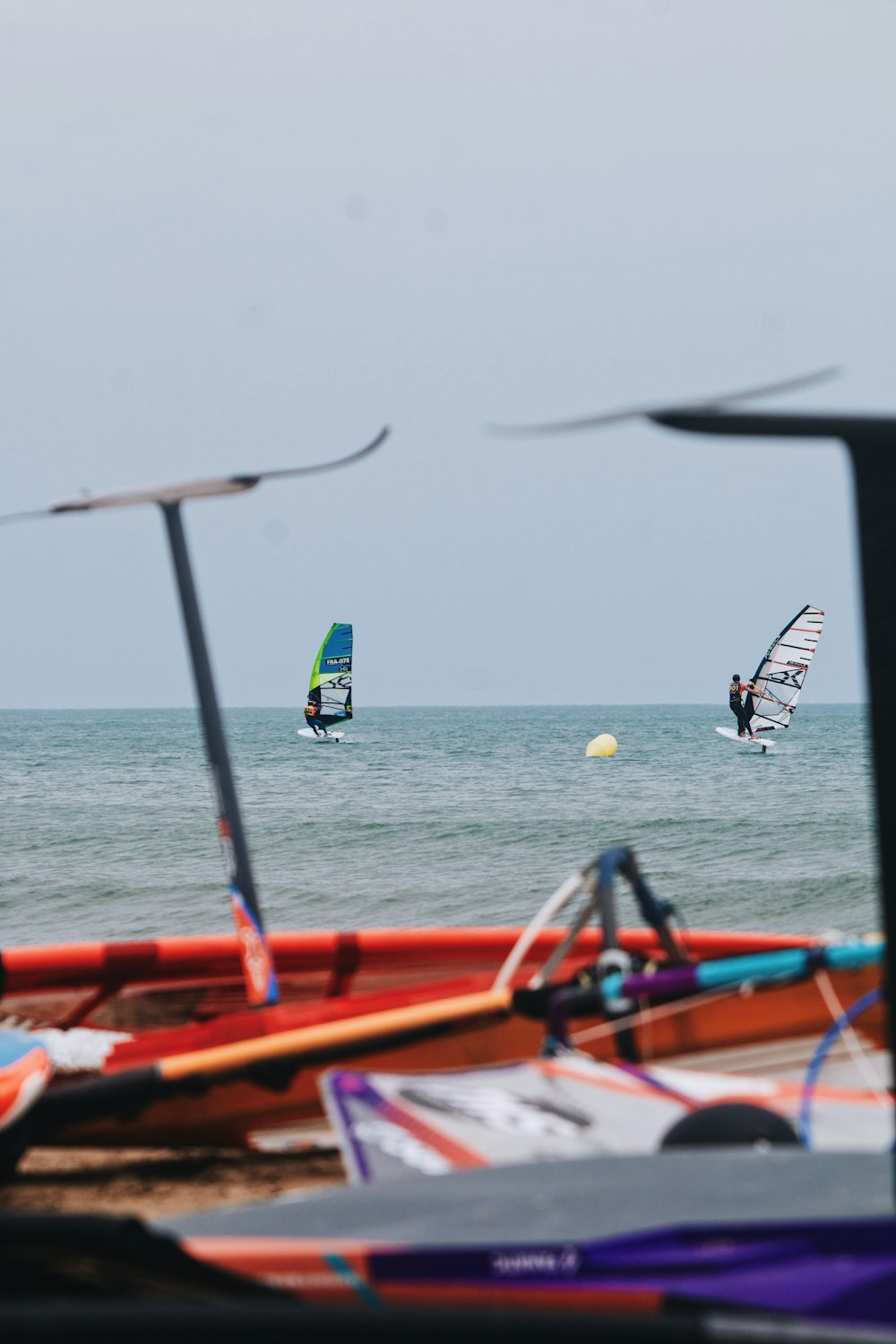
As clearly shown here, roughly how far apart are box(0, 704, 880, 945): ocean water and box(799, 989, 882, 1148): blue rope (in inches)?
110

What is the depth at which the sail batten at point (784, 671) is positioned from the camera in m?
39.8

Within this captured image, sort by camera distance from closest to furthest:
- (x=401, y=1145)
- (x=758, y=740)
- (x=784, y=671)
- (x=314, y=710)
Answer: (x=401, y=1145) → (x=784, y=671) → (x=758, y=740) → (x=314, y=710)

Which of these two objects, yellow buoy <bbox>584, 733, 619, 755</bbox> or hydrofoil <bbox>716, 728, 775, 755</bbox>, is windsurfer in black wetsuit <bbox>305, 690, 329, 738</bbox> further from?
hydrofoil <bbox>716, 728, 775, 755</bbox>

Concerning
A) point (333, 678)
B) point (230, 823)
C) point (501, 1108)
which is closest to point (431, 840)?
point (230, 823)

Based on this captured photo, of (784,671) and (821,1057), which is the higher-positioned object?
(821,1057)

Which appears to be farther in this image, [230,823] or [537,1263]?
[230,823]

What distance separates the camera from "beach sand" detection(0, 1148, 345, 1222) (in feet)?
12.7

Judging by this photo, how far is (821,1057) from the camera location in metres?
2.83

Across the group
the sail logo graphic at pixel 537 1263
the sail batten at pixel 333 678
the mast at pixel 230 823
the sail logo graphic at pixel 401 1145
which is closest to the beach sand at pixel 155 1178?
the mast at pixel 230 823

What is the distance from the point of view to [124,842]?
2167cm

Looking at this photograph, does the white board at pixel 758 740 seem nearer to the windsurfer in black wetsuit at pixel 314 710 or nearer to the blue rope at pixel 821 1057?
the windsurfer in black wetsuit at pixel 314 710

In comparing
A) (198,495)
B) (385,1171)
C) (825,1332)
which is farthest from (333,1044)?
(825,1332)

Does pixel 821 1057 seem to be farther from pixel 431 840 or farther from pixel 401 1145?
pixel 431 840

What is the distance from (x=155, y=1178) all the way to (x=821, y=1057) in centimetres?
236
